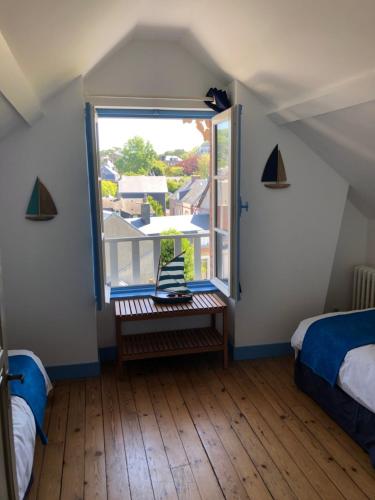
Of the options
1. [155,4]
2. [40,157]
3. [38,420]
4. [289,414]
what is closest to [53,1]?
[155,4]

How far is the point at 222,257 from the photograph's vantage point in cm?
330

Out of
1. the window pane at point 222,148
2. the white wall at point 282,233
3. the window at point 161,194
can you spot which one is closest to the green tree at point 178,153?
the window at point 161,194

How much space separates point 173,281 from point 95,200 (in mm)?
995

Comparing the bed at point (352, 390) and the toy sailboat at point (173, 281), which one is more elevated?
the toy sailboat at point (173, 281)

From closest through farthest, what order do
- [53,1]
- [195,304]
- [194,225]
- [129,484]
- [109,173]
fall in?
[53,1] < [129,484] < [195,304] < [109,173] < [194,225]

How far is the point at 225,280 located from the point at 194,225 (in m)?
0.66

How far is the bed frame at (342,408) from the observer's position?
225cm

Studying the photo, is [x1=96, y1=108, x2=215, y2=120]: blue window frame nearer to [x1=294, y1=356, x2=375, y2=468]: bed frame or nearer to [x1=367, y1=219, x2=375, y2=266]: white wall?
[x1=367, y1=219, x2=375, y2=266]: white wall

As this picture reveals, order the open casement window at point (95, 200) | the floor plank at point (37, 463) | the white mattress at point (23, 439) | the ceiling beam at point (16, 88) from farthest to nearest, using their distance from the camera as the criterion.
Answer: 1. the open casement window at point (95, 200)
2. the floor plank at point (37, 463)
3. the white mattress at point (23, 439)
4. the ceiling beam at point (16, 88)

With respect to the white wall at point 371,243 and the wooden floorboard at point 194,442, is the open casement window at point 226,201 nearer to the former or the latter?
the wooden floorboard at point 194,442

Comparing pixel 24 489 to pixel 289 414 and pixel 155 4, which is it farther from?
pixel 155 4

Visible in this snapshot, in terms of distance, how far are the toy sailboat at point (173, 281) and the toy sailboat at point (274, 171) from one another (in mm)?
872

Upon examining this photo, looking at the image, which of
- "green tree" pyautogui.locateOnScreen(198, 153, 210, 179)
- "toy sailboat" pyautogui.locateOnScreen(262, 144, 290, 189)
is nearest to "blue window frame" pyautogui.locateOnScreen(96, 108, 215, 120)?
"green tree" pyautogui.locateOnScreen(198, 153, 210, 179)

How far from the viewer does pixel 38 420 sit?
7.08 feet
